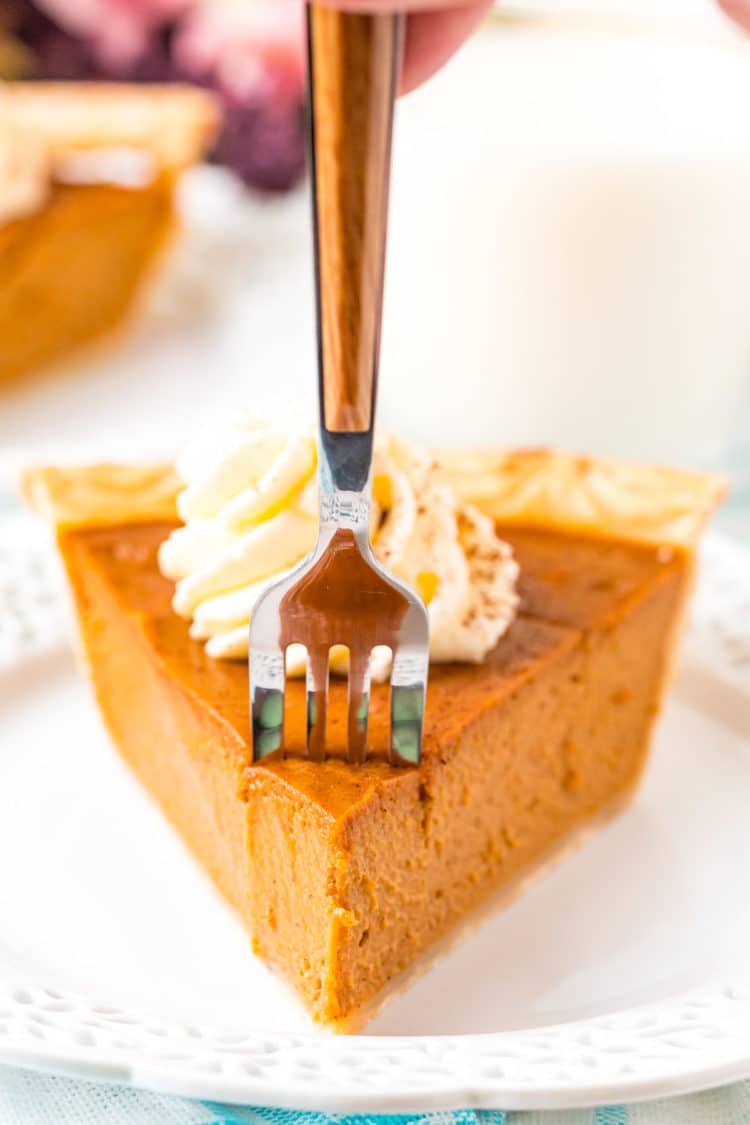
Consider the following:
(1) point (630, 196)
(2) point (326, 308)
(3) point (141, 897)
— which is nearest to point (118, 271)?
(1) point (630, 196)

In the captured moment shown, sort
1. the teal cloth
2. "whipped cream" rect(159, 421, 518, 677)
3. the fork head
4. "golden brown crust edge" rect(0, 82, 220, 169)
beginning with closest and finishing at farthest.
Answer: the teal cloth → the fork head → "whipped cream" rect(159, 421, 518, 677) → "golden brown crust edge" rect(0, 82, 220, 169)

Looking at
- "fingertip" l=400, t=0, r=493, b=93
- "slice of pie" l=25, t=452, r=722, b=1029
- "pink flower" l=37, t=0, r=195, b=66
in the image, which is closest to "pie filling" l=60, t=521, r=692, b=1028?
"slice of pie" l=25, t=452, r=722, b=1029

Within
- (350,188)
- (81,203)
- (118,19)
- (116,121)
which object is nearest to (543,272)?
(81,203)

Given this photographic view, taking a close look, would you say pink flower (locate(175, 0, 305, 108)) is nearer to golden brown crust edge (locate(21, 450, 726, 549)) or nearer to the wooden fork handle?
golden brown crust edge (locate(21, 450, 726, 549))

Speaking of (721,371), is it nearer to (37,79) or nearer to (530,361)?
(530,361)

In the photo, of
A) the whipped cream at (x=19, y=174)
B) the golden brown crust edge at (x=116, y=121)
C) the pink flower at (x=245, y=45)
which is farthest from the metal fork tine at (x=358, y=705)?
the pink flower at (x=245, y=45)

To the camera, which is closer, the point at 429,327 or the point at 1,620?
the point at 1,620
